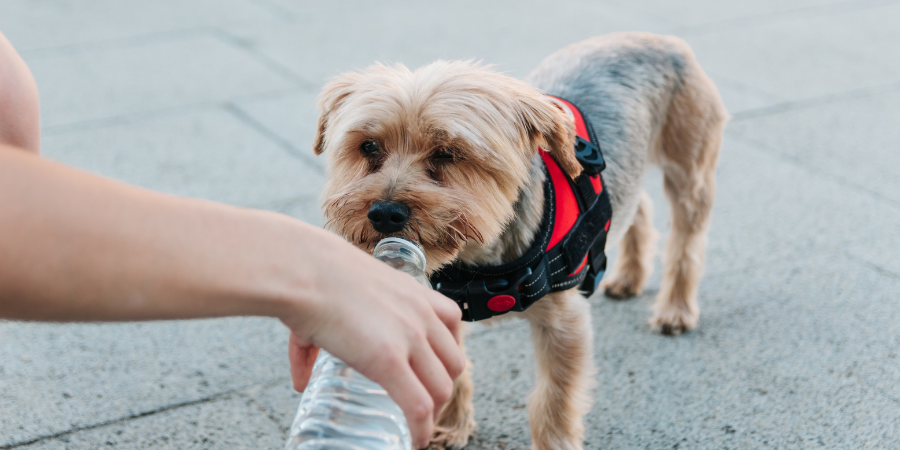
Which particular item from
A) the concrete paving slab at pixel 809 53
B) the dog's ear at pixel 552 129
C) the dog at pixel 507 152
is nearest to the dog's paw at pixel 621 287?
the dog at pixel 507 152

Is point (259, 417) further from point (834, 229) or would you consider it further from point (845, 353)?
point (834, 229)

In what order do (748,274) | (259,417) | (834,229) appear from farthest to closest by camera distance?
(834,229) < (748,274) < (259,417)

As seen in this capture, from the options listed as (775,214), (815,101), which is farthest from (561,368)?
(815,101)

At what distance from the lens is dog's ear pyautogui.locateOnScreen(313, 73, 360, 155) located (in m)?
2.43

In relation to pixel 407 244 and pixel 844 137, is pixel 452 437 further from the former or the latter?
pixel 844 137

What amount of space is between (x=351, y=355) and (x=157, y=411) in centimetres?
221

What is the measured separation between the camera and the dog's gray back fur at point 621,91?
2.88 metres

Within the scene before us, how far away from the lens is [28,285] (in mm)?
704

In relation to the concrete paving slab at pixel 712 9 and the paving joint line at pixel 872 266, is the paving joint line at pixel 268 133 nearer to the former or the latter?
the paving joint line at pixel 872 266

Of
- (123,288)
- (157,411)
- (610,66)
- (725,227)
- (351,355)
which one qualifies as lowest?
(157,411)

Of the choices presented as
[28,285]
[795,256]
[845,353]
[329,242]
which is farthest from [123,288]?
[795,256]

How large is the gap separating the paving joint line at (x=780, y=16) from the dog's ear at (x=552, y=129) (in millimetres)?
5854

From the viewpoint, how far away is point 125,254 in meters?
0.73

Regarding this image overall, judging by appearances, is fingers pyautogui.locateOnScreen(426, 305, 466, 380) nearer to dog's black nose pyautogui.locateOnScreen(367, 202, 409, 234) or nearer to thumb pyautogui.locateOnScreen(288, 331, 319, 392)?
thumb pyautogui.locateOnScreen(288, 331, 319, 392)
